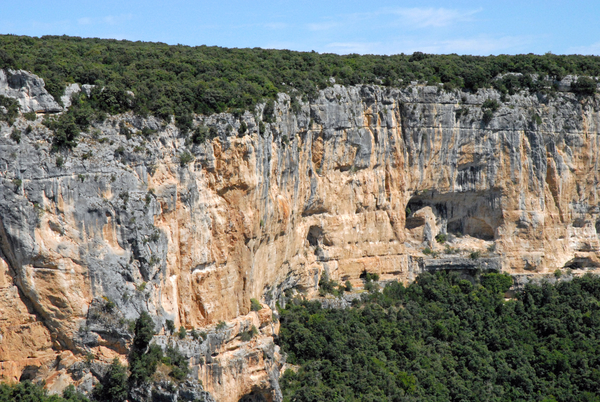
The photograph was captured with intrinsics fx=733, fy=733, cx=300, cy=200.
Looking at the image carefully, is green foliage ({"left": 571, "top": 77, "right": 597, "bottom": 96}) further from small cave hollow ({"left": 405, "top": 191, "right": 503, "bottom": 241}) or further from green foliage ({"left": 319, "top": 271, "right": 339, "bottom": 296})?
green foliage ({"left": 319, "top": 271, "right": 339, "bottom": 296})

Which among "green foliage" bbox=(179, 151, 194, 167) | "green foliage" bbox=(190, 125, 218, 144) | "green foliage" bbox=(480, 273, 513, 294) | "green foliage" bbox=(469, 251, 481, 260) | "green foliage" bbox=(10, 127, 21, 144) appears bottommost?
"green foliage" bbox=(480, 273, 513, 294)

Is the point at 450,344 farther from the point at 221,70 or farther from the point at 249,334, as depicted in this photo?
the point at 221,70

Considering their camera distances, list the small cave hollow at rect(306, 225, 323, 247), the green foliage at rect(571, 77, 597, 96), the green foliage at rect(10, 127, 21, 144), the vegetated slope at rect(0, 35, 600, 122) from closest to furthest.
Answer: the green foliage at rect(10, 127, 21, 144), the vegetated slope at rect(0, 35, 600, 122), the small cave hollow at rect(306, 225, 323, 247), the green foliage at rect(571, 77, 597, 96)

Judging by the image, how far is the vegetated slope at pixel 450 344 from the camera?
4674 cm

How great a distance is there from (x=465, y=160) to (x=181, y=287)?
28.5 m

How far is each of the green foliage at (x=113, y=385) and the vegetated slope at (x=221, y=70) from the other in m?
13.0

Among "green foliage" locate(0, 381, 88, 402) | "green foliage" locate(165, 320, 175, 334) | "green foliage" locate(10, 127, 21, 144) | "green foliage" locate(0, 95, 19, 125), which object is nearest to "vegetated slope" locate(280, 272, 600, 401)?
"green foliage" locate(165, 320, 175, 334)

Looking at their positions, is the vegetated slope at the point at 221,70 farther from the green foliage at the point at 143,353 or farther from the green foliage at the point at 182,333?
the green foliage at the point at 182,333

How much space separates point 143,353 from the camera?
1467 inches

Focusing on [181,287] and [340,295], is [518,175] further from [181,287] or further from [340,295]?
[181,287]

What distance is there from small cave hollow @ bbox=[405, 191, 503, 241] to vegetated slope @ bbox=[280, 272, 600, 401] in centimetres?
407

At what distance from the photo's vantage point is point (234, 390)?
138 feet

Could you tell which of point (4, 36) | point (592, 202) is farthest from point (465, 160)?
point (4, 36)

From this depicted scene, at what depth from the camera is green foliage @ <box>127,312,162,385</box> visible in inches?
1441
